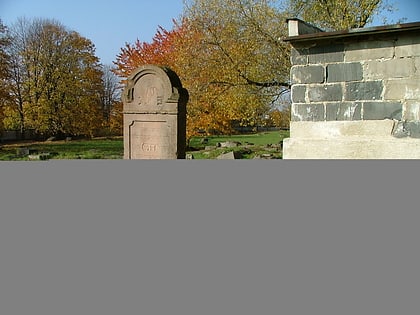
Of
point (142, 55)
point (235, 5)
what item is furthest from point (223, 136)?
point (235, 5)

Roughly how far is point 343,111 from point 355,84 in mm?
357

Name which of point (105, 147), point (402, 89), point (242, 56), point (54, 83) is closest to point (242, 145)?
point (105, 147)

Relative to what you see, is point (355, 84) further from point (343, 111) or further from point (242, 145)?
point (242, 145)

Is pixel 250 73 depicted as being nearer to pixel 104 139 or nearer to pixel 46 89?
pixel 104 139

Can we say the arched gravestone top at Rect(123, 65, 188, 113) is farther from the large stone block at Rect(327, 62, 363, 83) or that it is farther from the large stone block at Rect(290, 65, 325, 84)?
the large stone block at Rect(327, 62, 363, 83)

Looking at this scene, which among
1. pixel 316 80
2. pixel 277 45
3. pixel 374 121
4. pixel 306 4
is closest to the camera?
pixel 374 121

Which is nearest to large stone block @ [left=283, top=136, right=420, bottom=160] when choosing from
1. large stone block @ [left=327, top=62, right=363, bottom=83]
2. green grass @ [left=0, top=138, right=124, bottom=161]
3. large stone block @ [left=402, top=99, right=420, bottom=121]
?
large stone block @ [left=402, top=99, right=420, bottom=121]

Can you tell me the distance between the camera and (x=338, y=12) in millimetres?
14008

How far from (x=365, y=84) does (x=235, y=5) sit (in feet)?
39.4

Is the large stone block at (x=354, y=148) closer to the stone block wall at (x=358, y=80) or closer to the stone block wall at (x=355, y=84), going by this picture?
the stone block wall at (x=355, y=84)

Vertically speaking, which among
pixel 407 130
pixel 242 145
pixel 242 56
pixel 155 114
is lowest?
pixel 242 145

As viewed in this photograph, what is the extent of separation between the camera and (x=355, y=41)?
15.5ft

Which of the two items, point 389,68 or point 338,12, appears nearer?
point 389,68

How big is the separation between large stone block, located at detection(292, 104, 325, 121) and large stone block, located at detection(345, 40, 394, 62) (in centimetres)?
69
